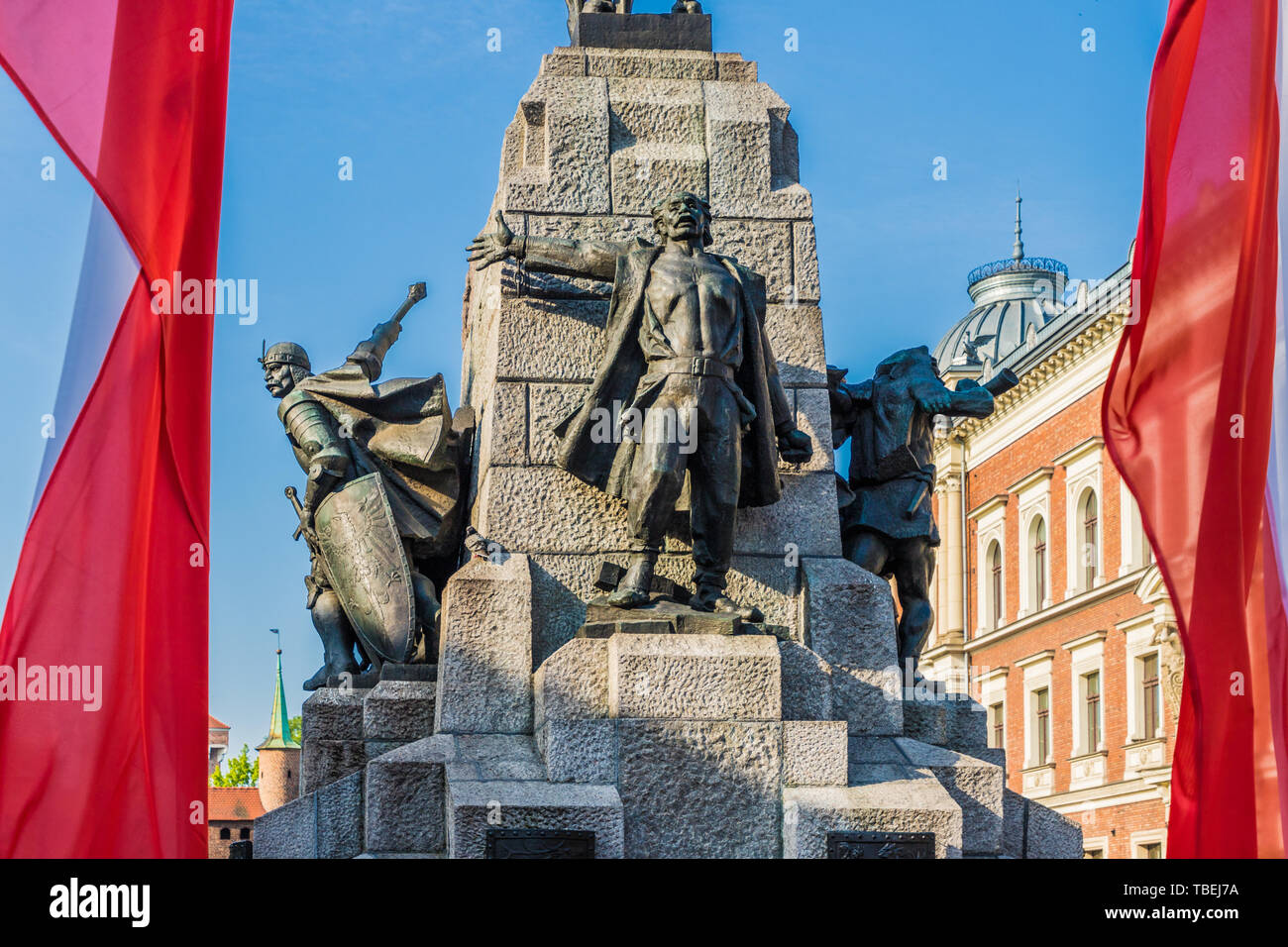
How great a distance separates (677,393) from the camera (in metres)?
10.1

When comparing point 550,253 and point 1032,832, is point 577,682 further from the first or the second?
point 1032,832

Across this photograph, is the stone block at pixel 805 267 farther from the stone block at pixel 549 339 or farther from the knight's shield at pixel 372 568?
the knight's shield at pixel 372 568

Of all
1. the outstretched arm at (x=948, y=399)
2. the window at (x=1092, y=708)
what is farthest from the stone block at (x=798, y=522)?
the window at (x=1092, y=708)

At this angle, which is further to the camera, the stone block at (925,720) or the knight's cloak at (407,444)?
the knight's cloak at (407,444)

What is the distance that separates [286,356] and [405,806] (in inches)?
129

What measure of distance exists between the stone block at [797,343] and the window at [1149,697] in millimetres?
31214

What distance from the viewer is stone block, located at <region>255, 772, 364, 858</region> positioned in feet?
32.7

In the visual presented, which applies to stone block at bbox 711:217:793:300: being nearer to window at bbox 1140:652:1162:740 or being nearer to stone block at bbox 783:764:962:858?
stone block at bbox 783:764:962:858

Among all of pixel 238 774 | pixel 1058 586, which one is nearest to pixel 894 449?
pixel 1058 586

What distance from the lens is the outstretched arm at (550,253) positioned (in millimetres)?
10727

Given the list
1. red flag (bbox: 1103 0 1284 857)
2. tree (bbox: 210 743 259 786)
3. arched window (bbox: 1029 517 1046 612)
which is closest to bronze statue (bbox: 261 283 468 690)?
red flag (bbox: 1103 0 1284 857)

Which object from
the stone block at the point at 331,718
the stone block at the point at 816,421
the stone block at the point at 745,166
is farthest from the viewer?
the stone block at the point at 745,166

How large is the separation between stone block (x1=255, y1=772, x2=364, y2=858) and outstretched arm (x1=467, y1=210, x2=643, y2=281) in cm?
274
